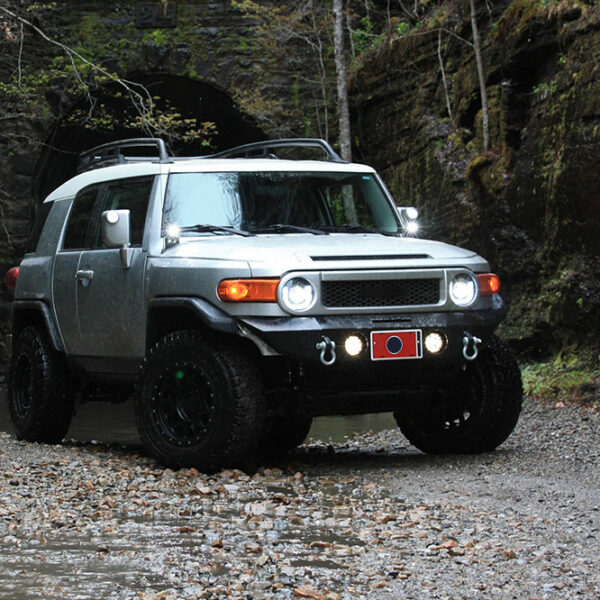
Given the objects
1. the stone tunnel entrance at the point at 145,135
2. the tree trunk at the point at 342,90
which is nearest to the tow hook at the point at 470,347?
the tree trunk at the point at 342,90

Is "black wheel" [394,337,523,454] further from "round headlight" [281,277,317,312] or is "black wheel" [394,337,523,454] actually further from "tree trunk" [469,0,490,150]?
"tree trunk" [469,0,490,150]

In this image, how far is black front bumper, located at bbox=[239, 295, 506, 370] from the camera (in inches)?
251

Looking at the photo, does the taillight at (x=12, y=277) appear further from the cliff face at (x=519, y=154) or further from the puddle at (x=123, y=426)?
the cliff face at (x=519, y=154)

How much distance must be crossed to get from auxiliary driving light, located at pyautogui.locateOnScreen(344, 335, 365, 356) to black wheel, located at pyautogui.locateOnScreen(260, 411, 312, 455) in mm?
1801

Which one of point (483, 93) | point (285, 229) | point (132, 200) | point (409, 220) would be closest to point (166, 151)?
point (132, 200)

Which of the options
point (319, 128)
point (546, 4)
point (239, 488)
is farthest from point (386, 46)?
point (239, 488)

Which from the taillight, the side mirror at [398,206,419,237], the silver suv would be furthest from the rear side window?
the side mirror at [398,206,419,237]

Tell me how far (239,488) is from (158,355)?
3.65 ft

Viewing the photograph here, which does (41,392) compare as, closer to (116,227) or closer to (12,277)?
(12,277)

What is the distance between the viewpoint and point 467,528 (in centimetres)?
505

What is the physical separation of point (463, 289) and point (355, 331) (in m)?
0.84

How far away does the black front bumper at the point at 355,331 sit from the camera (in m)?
6.38

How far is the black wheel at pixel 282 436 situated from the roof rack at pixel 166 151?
1.98 m

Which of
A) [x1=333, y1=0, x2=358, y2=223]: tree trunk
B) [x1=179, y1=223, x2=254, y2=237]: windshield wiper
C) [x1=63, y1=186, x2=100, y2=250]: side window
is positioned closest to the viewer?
[x1=179, y1=223, x2=254, y2=237]: windshield wiper
